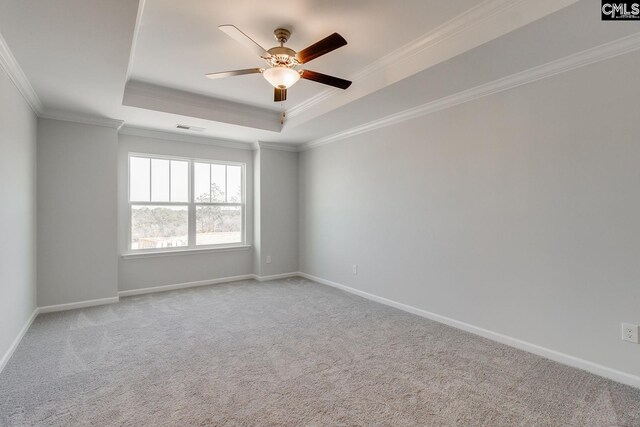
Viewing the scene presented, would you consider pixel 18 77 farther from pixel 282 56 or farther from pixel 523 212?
pixel 523 212

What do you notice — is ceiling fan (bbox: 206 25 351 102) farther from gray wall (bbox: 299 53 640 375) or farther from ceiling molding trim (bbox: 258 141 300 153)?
ceiling molding trim (bbox: 258 141 300 153)

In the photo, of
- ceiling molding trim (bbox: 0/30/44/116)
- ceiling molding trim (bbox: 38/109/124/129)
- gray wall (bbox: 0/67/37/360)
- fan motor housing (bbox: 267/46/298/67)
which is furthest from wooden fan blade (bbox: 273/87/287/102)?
ceiling molding trim (bbox: 38/109/124/129)

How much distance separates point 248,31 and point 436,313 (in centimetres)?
335

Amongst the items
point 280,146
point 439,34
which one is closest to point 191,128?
point 280,146

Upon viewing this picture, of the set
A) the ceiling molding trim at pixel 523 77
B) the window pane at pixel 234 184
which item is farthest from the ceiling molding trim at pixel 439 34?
the window pane at pixel 234 184

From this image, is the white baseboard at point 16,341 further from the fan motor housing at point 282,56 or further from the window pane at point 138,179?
the fan motor housing at point 282,56

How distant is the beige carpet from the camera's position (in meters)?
1.96

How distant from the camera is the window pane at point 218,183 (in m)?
5.47

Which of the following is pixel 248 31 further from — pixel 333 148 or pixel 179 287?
pixel 179 287

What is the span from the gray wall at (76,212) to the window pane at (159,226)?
49cm

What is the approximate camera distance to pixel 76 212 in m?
4.05

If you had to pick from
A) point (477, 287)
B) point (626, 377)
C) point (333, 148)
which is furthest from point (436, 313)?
point (333, 148)

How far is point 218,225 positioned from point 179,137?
1541 mm

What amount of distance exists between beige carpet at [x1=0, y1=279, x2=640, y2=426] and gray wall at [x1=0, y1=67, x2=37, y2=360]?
30 cm
